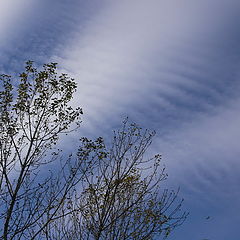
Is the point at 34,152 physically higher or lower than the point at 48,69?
lower

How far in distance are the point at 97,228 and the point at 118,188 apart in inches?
48.6

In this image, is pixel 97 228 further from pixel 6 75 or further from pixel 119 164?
pixel 6 75

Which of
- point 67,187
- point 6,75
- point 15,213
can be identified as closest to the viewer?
point 15,213

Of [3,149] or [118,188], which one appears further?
[118,188]

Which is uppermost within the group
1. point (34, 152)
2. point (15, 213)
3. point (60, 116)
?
point (60, 116)

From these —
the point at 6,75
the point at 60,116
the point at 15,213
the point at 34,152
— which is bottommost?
the point at 15,213

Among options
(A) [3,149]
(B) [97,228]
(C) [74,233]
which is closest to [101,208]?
(B) [97,228]

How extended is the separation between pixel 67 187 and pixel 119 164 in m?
1.81

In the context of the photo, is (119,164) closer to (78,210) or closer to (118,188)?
(118,188)

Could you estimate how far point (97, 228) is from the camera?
416 inches

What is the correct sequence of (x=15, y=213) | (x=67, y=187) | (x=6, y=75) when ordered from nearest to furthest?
(x=15, y=213) < (x=67, y=187) < (x=6, y=75)

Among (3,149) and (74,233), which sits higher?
(3,149)

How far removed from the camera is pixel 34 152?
33.0ft

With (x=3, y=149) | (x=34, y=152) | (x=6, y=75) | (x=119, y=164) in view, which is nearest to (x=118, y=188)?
(x=119, y=164)
